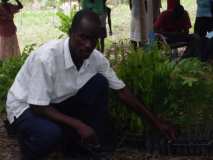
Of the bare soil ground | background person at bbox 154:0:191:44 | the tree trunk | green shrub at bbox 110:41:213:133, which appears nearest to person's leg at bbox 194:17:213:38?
background person at bbox 154:0:191:44

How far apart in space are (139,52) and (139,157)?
81 centimetres

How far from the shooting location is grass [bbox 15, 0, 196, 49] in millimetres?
11953

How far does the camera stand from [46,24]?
13922mm

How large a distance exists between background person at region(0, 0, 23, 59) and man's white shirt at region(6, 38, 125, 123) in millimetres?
4896

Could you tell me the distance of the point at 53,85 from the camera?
350cm

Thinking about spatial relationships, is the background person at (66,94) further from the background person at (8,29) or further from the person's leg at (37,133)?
the background person at (8,29)

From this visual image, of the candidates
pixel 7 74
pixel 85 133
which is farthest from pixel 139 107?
pixel 7 74

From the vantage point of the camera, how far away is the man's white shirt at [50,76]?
3.36 m

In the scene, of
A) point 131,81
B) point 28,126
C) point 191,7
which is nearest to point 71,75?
point 28,126

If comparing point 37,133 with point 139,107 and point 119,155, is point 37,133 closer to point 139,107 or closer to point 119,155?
point 139,107

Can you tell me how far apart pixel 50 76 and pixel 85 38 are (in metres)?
0.37

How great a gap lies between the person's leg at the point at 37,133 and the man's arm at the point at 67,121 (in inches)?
2.2

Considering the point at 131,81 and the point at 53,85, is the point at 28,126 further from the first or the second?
the point at 131,81

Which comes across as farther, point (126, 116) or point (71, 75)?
point (126, 116)
